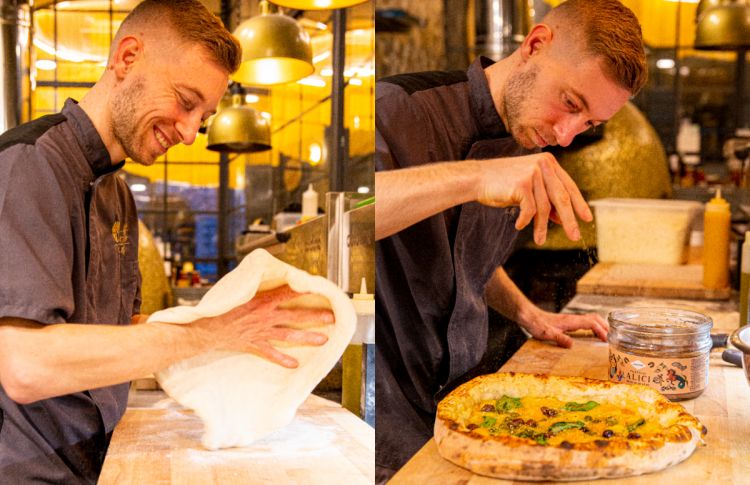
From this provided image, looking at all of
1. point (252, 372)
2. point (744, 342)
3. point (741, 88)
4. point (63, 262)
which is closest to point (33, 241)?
point (63, 262)

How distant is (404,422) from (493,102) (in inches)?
18.4

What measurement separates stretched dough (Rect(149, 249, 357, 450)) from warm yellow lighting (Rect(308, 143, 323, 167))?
4.59 meters

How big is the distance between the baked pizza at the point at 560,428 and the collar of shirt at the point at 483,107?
0.35 metres

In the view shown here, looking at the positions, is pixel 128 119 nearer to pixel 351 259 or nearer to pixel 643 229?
pixel 351 259

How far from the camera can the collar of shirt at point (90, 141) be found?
3.57ft

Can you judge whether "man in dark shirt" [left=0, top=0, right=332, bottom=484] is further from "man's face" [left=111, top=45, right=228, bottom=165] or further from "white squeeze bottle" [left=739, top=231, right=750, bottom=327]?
"white squeeze bottle" [left=739, top=231, right=750, bottom=327]

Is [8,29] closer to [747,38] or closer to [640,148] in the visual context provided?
[640,148]

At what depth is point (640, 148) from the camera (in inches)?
42.6

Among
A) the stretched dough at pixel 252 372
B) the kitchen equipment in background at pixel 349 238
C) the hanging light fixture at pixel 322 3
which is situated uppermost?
the hanging light fixture at pixel 322 3

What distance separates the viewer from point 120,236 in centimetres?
116

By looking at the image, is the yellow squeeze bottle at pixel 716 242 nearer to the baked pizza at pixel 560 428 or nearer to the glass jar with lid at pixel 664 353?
the glass jar with lid at pixel 664 353

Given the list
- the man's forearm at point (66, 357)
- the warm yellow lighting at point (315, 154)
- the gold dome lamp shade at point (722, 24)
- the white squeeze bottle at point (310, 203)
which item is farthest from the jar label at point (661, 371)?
the warm yellow lighting at point (315, 154)

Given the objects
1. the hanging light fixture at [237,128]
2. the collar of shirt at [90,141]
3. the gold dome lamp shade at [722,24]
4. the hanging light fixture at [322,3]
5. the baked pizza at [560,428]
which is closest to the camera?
the baked pizza at [560,428]

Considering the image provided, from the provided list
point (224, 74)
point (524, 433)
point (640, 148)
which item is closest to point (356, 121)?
point (224, 74)
